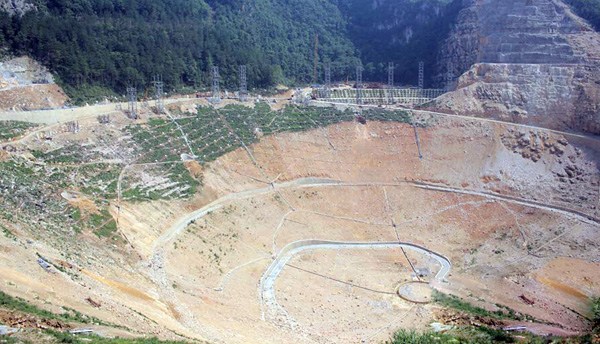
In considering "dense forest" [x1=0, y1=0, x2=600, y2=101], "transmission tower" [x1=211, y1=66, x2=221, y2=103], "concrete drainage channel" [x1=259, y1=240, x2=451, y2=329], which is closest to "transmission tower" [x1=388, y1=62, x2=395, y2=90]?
"dense forest" [x1=0, y1=0, x2=600, y2=101]

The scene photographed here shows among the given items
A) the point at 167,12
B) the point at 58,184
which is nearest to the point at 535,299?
the point at 58,184

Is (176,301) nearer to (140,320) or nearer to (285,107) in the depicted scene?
(140,320)

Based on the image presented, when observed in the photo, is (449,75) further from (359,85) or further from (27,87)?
(27,87)

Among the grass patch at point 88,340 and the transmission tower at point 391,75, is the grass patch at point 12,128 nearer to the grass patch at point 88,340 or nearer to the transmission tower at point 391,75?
the grass patch at point 88,340

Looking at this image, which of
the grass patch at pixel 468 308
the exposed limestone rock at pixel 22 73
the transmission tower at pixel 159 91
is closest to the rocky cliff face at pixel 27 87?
the exposed limestone rock at pixel 22 73

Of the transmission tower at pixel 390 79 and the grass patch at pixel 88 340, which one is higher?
the grass patch at pixel 88 340

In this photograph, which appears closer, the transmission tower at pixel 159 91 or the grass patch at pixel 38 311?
the grass patch at pixel 38 311

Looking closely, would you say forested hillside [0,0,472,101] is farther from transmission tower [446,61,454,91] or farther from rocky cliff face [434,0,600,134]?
rocky cliff face [434,0,600,134]
